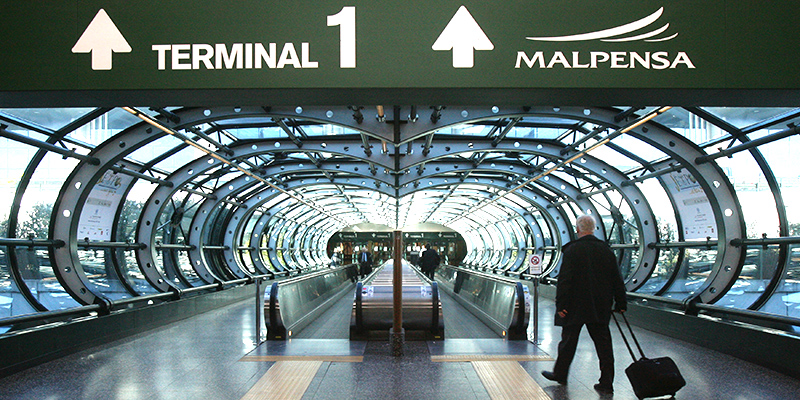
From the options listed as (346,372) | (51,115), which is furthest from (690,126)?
(51,115)

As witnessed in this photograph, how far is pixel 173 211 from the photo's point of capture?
51.6ft

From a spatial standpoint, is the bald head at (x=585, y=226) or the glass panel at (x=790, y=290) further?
the glass panel at (x=790, y=290)

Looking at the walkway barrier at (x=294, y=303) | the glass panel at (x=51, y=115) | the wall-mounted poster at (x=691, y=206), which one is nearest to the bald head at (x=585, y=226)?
the walkway barrier at (x=294, y=303)

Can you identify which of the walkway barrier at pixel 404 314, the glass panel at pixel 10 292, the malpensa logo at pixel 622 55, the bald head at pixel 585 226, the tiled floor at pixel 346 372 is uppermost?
the malpensa logo at pixel 622 55

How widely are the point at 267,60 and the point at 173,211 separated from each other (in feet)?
42.6

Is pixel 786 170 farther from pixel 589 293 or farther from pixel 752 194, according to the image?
pixel 589 293

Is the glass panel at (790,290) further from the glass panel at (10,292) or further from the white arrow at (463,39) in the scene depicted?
the glass panel at (10,292)

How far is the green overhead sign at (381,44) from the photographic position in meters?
3.84

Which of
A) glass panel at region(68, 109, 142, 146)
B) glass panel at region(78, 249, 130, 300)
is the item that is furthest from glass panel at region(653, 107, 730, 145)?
glass panel at region(78, 249, 130, 300)

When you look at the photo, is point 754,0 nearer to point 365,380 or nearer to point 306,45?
point 306,45

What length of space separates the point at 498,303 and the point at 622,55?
25.3ft

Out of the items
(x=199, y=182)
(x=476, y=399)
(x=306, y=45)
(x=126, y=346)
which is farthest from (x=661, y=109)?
(x=199, y=182)

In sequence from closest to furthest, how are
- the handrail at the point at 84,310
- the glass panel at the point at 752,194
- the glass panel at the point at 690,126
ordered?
the handrail at the point at 84,310 → the glass panel at the point at 752,194 → the glass panel at the point at 690,126

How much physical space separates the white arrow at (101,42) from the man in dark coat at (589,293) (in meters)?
4.22
